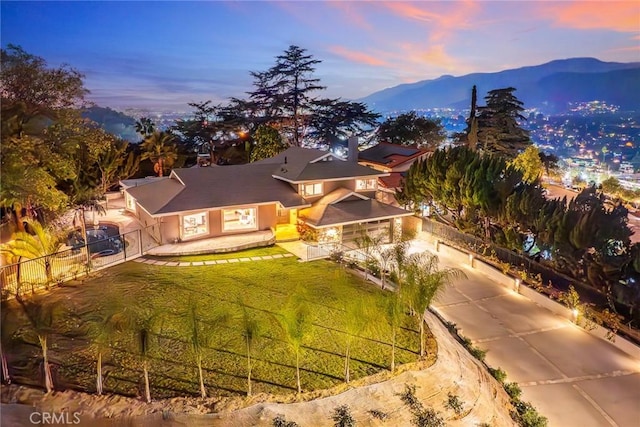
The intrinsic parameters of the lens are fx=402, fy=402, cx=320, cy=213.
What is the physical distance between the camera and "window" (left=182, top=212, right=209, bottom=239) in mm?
19758

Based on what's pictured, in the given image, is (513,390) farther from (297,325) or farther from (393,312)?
(297,325)

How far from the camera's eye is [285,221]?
2284 cm

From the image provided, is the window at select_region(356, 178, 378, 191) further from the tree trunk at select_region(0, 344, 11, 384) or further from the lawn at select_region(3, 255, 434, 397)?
the tree trunk at select_region(0, 344, 11, 384)

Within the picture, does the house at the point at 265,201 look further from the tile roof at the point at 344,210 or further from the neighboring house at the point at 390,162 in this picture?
the neighboring house at the point at 390,162

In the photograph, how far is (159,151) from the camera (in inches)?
1192

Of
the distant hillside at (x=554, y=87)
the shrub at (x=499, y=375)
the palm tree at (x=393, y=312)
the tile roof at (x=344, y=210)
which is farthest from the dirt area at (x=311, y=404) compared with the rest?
the distant hillside at (x=554, y=87)

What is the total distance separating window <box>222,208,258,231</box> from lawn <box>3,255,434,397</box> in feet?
17.1

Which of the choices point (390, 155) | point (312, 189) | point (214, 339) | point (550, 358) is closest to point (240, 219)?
point (312, 189)

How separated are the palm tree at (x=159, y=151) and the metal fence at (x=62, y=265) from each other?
1388 cm

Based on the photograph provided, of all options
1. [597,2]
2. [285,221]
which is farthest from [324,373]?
[597,2]

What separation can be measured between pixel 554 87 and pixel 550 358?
17730cm

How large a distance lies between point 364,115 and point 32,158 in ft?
129

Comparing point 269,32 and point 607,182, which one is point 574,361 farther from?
point 607,182

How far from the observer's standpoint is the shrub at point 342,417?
8414 millimetres
